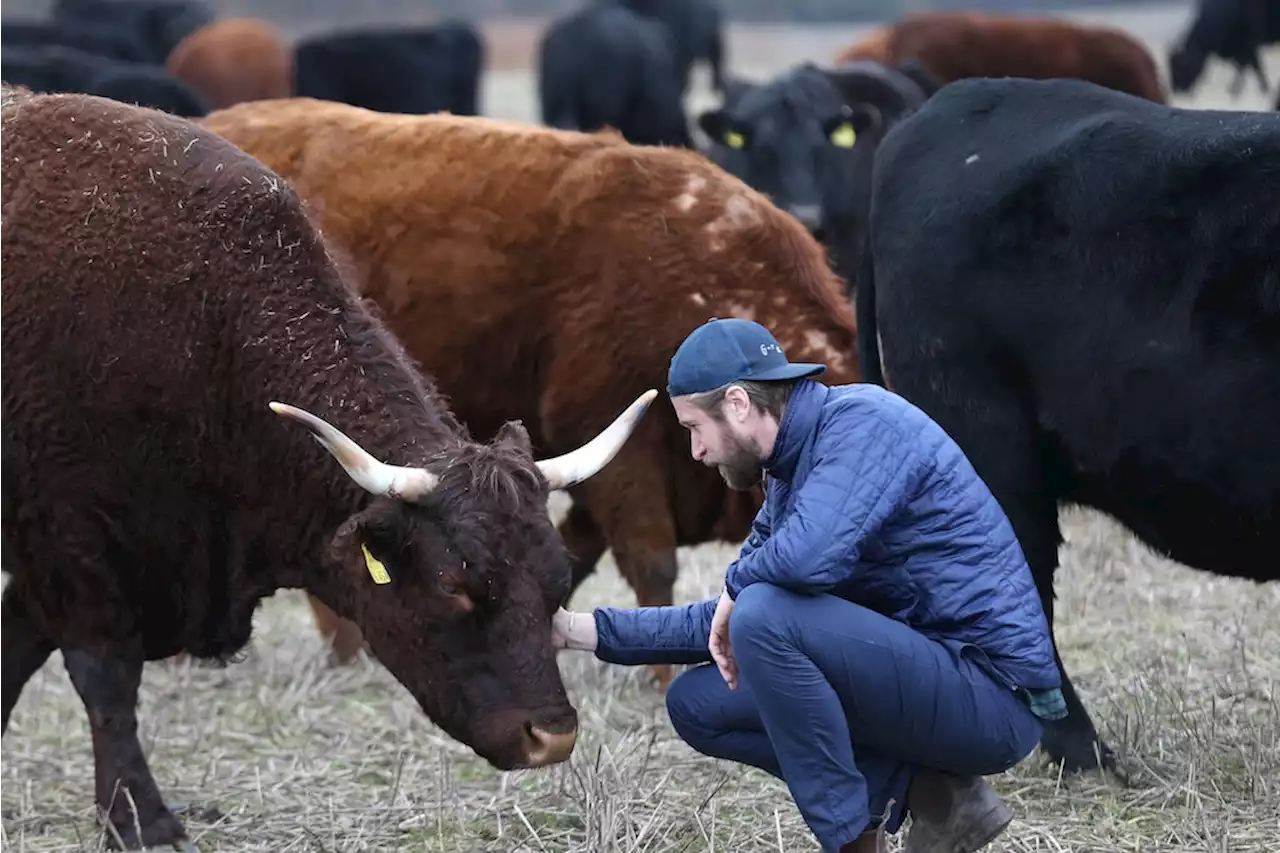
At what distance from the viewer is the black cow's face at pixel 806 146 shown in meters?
11.3

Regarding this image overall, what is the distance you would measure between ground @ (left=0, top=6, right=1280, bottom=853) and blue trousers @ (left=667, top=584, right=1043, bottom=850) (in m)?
0.75

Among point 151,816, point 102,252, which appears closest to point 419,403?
point 102,252

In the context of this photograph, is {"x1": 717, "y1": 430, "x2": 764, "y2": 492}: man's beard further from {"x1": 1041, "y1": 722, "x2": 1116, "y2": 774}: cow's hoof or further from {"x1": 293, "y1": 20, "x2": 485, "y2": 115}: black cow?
{"x1": 293, "y1": 20, "x2": 485, "y2": 115}: black cow

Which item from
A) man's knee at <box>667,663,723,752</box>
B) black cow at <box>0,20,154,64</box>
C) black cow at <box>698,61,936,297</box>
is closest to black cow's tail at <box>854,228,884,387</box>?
man's knee at <box>667,663,723,752</box>

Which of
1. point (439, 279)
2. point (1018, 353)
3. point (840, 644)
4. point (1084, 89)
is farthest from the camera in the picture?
point (439, 279)

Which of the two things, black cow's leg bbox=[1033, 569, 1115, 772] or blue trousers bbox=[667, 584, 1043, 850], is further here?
black cow's leg bbox=[1033, 569, 1115, 772]

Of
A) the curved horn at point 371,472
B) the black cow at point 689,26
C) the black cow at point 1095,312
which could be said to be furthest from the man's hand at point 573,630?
the black cow at point 689,26

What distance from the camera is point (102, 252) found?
468 cm

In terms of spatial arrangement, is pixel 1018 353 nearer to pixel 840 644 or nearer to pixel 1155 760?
pixel 1155 760

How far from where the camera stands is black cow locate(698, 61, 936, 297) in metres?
11.2

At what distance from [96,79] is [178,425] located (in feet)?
32.0

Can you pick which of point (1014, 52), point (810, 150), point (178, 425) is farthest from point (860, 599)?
point (1014, 52)

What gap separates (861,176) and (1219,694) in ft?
20.6

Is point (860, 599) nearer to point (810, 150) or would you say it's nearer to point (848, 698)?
point (848, 698)
